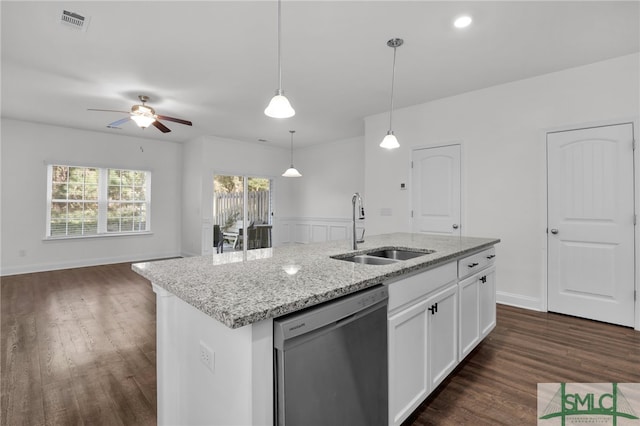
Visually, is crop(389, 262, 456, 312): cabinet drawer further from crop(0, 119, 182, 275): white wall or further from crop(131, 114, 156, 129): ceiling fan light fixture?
crop(0, 119, 182, 275): white wall

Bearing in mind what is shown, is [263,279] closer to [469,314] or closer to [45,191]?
[469,314]

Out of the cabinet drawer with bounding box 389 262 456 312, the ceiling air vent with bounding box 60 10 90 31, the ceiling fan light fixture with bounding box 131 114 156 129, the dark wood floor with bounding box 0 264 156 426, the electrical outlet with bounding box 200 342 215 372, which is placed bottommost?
the dark wood floor with bounding box 0 264 156 426

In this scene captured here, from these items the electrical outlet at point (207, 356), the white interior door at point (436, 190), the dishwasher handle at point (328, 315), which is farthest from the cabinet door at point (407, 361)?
the white interior door at point (436, 190)

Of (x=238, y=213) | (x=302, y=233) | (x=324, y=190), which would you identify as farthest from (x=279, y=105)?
(x=302, y=233)

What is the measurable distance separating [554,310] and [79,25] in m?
5.33

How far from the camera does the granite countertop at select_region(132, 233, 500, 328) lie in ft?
3.25

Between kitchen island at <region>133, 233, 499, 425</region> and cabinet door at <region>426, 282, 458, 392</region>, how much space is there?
0.26 meters

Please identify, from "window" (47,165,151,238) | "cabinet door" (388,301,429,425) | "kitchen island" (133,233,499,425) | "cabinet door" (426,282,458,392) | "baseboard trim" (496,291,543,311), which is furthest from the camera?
"window" (47,165,151,238)

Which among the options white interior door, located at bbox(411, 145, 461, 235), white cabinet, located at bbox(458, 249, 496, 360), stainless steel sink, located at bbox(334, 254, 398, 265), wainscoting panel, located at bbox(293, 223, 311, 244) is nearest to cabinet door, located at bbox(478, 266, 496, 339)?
white cabinet, located at bbox(458, 249, 496, 360)

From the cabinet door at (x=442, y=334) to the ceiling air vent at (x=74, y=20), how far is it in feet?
10.9

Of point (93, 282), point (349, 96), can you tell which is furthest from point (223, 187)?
point (349, 96)

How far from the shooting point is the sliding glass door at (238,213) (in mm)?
6992

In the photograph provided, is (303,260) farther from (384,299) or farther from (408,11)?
(408,11)

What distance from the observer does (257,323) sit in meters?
0.97
